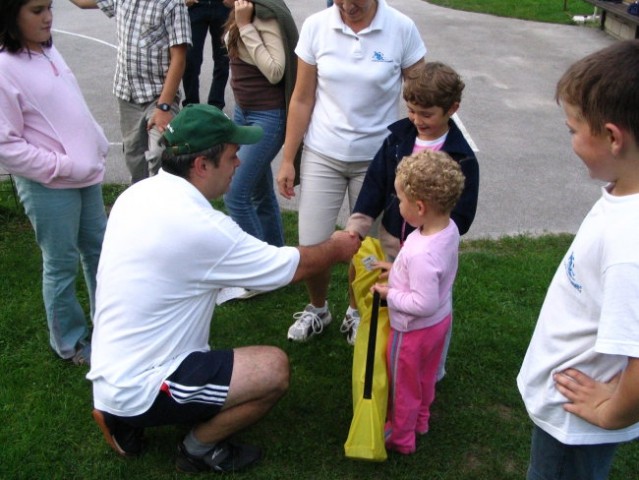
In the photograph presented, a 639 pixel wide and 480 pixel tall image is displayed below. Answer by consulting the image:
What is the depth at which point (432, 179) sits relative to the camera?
2.65m

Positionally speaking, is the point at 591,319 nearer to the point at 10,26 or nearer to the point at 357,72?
the point at 357,72

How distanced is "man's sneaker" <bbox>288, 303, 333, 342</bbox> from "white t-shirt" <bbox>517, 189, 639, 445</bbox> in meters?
2.01

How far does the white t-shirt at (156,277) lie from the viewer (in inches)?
104

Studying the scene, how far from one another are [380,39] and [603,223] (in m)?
1.98

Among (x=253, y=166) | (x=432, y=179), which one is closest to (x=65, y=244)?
(x=253, y=166)

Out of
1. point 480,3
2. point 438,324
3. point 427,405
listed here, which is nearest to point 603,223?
point 438,324

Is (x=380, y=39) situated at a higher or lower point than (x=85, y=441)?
higher

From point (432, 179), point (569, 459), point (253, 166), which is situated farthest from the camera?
point (253, 166)

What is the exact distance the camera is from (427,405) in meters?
3.28

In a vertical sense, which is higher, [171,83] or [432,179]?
[432,179]

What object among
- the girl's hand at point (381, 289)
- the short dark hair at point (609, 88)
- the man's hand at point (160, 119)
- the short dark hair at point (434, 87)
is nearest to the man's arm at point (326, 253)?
the girl's hand at point (381, 289)

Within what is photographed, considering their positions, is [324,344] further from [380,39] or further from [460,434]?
[380,39]

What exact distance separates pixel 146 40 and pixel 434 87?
7.84 feet

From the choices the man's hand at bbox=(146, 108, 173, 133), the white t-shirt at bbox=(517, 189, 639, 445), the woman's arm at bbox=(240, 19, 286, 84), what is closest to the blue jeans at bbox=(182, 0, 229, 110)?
the man's hand at bbox=(146, 108, 173, 133)
